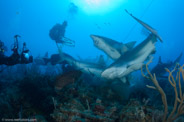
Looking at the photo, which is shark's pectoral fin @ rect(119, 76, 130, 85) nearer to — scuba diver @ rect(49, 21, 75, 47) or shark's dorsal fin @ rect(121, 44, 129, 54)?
shark's dorsal fin @ rect(121, 44, 129, 54)

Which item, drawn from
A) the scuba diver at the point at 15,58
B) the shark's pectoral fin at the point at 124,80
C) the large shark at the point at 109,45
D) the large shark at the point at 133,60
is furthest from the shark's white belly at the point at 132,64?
the scuba diver at the point at 15,58

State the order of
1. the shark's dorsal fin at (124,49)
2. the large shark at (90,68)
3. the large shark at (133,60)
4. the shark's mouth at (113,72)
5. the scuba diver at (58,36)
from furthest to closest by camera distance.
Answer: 1. the scuba diver at (58,36)
2. the large shark at (90,68)
3. the shark's dorsal fin at (124,49)
4. the shark's mouth at (113,72)
5. the large shark at (133,60)

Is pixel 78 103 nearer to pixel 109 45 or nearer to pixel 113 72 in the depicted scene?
pixel 113 72

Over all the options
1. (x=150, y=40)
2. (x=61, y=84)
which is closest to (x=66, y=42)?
(x=61, y=84)

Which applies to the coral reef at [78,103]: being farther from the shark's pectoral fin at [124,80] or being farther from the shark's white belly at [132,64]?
the shark's white belly at [132,64]

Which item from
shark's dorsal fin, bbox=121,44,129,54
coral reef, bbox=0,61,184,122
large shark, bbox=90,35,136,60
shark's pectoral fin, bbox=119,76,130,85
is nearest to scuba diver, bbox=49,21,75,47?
coral reef, bbox=0,61,184,122

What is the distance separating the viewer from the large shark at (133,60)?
4449 mm

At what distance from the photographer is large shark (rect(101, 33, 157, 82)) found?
14.6ft

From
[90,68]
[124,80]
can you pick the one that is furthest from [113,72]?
[90,68]

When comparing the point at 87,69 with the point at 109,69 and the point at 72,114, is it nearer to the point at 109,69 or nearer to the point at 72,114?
the point at 109,69

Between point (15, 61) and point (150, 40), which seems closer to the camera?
point (150, 40)

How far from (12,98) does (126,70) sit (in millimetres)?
3830

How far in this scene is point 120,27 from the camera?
110312 millimetres

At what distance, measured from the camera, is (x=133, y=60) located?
4570 mm
